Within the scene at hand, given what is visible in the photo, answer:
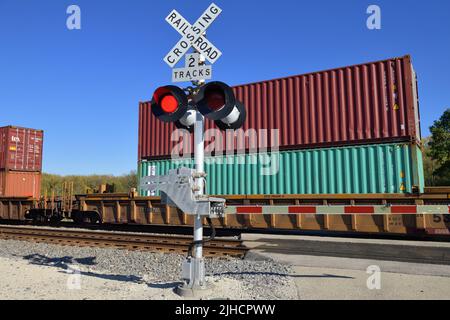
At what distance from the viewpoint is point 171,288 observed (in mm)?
4973

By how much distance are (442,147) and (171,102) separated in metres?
28.0

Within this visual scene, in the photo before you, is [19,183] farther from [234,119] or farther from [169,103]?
[234,119]

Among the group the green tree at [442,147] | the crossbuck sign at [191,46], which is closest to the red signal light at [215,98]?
the crossbuck sign at [191,46]

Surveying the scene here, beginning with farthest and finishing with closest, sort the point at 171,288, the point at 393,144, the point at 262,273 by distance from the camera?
the point at 393,144
the point at 262,273
the point at 171,288

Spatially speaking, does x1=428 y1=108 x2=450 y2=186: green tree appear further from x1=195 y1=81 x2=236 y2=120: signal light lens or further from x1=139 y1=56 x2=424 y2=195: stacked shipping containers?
x1=195 y1=81 x2=236 y2=120: signal light lens

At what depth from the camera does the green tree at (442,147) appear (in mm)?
26219

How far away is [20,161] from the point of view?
18.9 m

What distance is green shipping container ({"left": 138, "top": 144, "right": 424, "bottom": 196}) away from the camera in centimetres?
996

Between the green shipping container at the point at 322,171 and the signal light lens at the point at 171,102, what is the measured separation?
23.8 feet

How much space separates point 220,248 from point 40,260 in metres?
4.24

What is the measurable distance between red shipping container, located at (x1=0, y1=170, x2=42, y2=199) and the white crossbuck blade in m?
16.3

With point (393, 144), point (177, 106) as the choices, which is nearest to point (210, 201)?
point (177, 106)

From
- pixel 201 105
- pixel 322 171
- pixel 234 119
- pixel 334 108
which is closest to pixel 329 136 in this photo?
pixel 334 108
